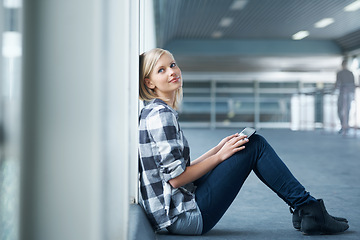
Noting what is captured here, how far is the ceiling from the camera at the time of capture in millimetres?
9594

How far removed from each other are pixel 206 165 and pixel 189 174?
0.09m

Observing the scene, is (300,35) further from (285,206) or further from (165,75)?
(165,75)

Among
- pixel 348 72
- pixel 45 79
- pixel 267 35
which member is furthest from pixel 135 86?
pixel 267 35

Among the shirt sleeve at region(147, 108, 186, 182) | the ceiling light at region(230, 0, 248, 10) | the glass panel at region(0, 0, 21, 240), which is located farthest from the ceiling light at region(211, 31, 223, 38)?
the glass panel at region(0, 0, 21, 240)

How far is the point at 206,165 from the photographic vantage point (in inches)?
68.4

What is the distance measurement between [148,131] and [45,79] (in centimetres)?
109

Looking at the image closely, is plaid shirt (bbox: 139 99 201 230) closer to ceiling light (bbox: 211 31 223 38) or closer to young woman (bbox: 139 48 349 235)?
young woman (bbox: 139 48 349 235)

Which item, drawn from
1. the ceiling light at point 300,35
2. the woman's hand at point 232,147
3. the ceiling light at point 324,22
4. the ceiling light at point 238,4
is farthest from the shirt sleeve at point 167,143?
the ceiling light at point 300,35

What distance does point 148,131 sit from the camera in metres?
1.70

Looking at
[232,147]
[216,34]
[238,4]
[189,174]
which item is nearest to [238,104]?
[216,34]

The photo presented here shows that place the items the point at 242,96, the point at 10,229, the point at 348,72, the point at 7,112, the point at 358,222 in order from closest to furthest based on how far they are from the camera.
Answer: the point at 7,112 < the point at 10,229 < the point at 358,222 < the point at 348,72 < the point at 242,96

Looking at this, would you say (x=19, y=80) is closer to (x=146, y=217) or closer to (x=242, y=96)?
(x=146, y=217)

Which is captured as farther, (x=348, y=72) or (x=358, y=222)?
(x=348, y=72)

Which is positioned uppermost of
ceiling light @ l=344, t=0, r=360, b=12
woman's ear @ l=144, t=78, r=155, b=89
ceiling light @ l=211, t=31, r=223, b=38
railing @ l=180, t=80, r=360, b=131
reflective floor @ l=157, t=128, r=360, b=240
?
ceiling light @ l=211, t=31, r=223, b=38
